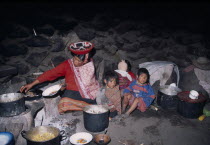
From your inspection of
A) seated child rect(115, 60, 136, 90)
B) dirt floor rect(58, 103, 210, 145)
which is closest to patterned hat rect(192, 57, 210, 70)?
dirt floor rect(58, 103, 210, 145)

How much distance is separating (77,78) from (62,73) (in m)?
0.32

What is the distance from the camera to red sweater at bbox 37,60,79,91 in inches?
150

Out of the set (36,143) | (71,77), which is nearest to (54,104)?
(71,77)

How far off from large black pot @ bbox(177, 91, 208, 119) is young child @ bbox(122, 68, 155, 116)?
0.55 metres

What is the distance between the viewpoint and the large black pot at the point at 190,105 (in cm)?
364

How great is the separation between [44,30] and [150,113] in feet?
9.29

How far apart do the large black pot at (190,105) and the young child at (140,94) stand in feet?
1.81

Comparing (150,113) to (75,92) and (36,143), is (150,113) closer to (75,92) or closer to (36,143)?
(75,92)

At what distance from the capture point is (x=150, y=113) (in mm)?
3996

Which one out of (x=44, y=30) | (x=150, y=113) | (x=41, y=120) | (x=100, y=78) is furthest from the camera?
(x=100, y=78)

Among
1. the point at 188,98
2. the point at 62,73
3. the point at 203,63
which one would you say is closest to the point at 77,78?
the point at 62,73

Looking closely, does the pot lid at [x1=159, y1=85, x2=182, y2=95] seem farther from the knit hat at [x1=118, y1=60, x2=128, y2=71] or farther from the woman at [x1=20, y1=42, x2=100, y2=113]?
the woman at [x1=20, y1=42, x2=100, y2=113]

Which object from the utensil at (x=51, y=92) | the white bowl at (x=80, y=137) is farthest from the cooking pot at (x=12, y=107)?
the white bowl at (x=80, y=137)

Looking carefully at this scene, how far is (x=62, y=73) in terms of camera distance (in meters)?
4.00
